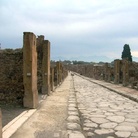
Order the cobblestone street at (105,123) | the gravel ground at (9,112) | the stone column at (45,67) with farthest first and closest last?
the stone column at (45,67), the gravel ground at (9,112), the cobblestone street at (105,123)

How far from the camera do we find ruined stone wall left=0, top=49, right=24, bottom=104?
9.97 m

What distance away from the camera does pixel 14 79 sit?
33.4 feet

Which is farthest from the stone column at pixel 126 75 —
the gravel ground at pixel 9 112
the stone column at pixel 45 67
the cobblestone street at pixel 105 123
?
the gravel ground at pixel 9 112

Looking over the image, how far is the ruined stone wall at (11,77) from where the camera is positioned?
997 centimetres

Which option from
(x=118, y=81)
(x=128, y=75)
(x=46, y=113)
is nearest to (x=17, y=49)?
(x=46, y=113)

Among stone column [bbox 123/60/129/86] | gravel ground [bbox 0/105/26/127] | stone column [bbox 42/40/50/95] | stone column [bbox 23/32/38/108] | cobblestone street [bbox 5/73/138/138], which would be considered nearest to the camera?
cobblestone street [bbox 5/73/138/138]

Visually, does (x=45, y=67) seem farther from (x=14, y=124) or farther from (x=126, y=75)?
(x=126, y=75)

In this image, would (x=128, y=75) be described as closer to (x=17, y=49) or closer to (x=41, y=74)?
(x=41, y=74)

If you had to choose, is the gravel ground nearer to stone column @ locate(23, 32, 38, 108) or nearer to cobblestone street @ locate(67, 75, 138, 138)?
stone column @ locate(23, 32, 38, 108)

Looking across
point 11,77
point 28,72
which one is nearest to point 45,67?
point 11,77

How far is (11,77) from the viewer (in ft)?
33.5

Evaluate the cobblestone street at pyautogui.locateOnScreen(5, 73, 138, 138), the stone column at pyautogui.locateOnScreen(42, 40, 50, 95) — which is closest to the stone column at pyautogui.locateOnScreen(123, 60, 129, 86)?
the stone column at pyautogui.locateOnScreen(42, 40, 50, 95)

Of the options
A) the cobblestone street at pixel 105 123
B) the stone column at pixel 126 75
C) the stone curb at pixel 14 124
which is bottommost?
the cobblestone street at pixel 105 123

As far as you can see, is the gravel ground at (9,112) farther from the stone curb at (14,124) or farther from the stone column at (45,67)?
the stone column at (45,67)
